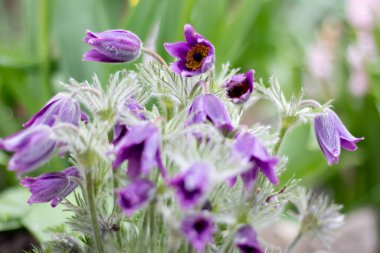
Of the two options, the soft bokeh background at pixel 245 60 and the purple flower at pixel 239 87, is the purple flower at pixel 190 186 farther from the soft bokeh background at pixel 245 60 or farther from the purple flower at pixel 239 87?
the soft bokeh background at pixel 245 60

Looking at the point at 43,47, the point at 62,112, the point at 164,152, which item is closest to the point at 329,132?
the point at 164,152

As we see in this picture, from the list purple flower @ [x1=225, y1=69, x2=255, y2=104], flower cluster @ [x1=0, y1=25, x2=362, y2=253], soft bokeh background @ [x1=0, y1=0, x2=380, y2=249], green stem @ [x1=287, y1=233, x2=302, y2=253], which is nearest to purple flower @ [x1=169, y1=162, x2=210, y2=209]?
flower cluster @ [x1=0, y1=25, x2=362, y2=253]

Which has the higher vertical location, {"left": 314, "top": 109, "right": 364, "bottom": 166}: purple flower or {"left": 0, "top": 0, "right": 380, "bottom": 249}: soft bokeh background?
{"left": 0, "top": 0, "right": 380, "bottom": 249}: soft bokeh background

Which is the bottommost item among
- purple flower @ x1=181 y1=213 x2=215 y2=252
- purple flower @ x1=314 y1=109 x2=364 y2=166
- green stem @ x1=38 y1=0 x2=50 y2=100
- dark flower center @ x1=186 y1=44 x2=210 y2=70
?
purple flower @ x1=181 y1=213 x2=215 y2=252

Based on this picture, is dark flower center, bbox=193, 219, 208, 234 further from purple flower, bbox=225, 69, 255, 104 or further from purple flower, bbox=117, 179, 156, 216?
purple flower, bbox=225, 69, 255, 104

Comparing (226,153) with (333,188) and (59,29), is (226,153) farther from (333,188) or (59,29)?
(333,188)

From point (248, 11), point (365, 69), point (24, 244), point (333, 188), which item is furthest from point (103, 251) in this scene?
point (333, 188)

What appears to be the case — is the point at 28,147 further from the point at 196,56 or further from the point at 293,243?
the point at 293,243
